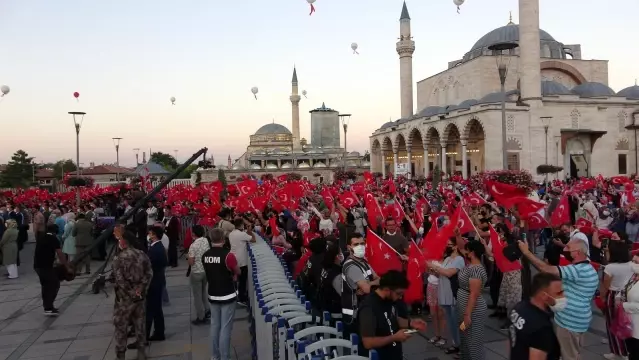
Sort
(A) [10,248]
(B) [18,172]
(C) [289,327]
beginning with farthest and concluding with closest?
(B) [18,172] < (A) [10,248] < (C) [289,327]

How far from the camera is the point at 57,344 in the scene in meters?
7.21

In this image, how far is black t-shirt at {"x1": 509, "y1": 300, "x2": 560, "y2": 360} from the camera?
3.36 m

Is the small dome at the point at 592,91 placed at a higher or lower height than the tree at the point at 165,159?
higher

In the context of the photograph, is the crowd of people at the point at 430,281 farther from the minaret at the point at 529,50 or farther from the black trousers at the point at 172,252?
the minaret at the point at 529,50

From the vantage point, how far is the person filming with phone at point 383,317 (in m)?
3.84

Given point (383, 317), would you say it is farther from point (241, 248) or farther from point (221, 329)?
point (241, 248)

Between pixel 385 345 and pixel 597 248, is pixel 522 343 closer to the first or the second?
pixel 385 345

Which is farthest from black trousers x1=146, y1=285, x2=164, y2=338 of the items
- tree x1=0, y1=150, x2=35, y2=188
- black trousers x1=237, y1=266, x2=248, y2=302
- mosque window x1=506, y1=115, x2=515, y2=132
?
tree x1=0, y1=150, x2=35, y2=188

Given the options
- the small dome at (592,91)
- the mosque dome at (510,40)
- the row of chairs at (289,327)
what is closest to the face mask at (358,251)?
the row of chairs at (289,327)

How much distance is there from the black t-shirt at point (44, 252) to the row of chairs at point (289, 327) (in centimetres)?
438

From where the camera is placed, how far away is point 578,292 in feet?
15.3

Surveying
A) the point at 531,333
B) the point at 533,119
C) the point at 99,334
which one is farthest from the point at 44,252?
the point at 533,119

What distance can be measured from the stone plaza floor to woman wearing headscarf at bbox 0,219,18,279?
2166 millimetres

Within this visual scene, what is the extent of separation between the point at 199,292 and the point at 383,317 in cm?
477
